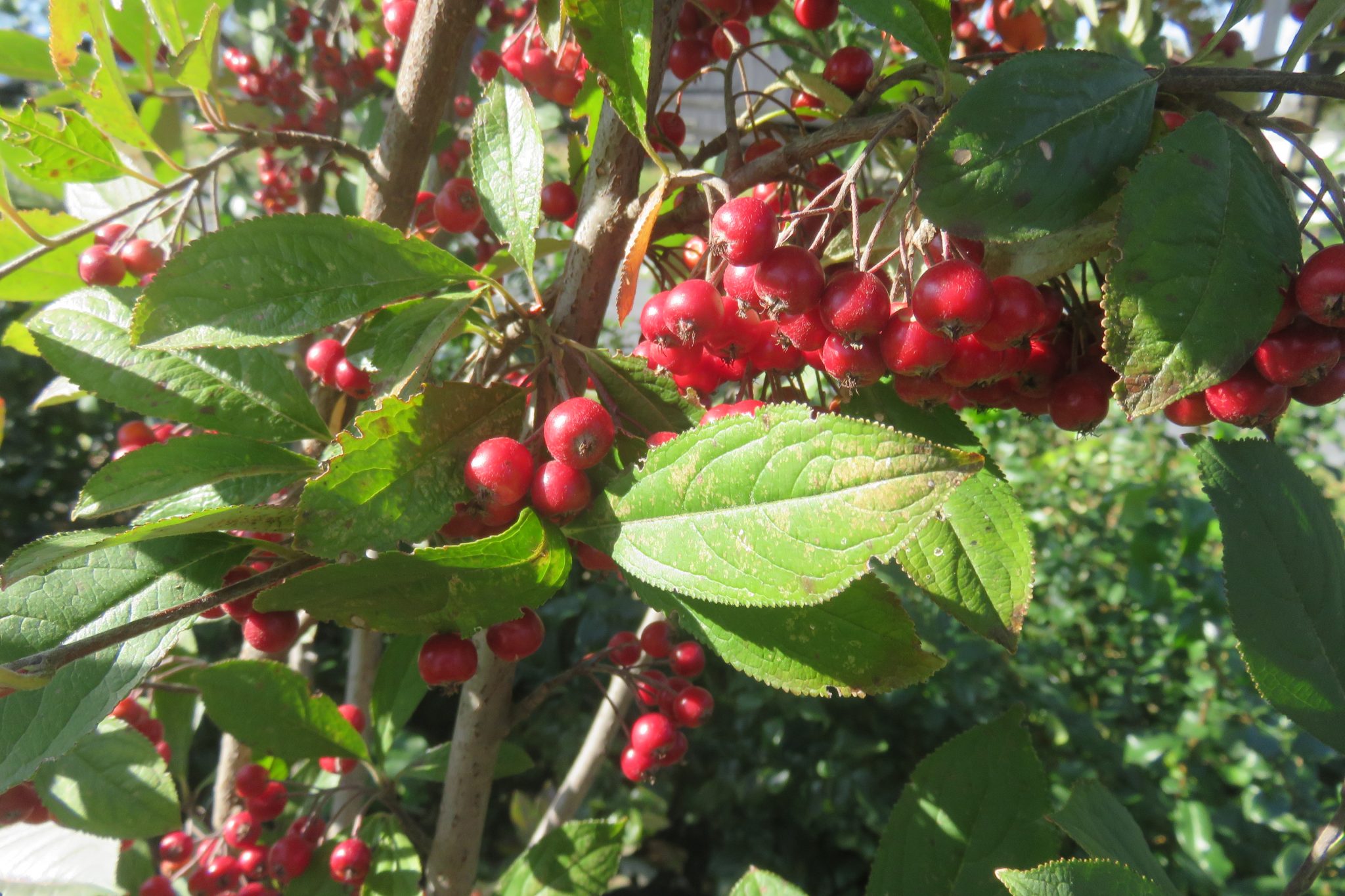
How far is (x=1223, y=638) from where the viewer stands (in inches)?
112

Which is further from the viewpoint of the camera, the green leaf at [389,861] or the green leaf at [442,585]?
the green leaf at [389,861]

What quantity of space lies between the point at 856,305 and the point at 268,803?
1.52 metres

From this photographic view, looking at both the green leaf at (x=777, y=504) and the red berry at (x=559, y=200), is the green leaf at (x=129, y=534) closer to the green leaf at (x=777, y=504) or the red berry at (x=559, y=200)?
the green leaf at (x=777, y=504)

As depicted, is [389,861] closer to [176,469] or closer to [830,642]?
[176,469]

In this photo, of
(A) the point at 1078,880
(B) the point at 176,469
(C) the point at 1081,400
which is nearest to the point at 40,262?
(B) the point at 176,469

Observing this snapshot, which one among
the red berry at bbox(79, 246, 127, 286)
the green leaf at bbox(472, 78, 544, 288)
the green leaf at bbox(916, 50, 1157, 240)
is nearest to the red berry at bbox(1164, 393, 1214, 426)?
the green leaf at bbox(916, 50, 1157, 240)

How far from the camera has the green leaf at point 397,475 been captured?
0.75 meters

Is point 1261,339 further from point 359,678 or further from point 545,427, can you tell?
point 359,678

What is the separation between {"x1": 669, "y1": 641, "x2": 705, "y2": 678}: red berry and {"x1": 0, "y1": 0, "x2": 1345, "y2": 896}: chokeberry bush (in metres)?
0.01

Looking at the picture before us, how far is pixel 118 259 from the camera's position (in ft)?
4.43

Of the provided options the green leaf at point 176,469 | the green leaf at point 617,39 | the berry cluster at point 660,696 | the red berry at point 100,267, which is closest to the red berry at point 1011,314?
the green leaf at point 617,39

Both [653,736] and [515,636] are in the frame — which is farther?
[653,736]

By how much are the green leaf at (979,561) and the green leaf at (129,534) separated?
0.61 metres

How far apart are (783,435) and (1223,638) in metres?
2.88
